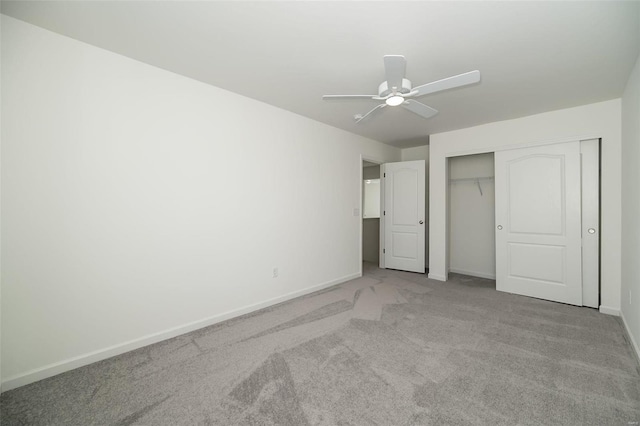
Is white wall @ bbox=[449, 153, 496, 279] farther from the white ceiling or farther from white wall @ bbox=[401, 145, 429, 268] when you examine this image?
the white ceiling

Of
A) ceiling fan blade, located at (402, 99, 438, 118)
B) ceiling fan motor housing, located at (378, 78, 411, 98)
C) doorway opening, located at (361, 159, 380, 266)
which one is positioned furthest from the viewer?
doorway opening, located at (361, 159, 380, 266)

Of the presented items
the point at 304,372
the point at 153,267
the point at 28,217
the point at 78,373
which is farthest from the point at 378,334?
the point at 28,217

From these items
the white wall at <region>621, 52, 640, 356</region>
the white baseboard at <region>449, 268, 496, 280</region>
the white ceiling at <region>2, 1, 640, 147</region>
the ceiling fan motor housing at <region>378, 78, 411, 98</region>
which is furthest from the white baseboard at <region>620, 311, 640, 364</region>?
the ceiling fan motor housing at <region>378, 78, 411, 98</region>

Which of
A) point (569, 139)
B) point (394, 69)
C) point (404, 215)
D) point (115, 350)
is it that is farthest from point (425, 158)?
point (115, 350)

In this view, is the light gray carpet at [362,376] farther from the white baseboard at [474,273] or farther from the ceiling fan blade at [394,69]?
the ceiling fan blade at [394,69]

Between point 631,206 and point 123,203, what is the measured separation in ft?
15.3

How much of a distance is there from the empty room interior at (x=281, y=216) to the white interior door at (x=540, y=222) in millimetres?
25

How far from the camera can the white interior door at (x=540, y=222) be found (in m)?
3.43

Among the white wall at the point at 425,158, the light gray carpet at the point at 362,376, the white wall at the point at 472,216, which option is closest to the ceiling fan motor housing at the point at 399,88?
the light gray carpet at the point at 362,376

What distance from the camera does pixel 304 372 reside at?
1988mm

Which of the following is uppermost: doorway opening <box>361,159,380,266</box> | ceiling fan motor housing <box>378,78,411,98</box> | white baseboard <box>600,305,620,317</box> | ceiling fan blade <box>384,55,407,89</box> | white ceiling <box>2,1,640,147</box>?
white ceiling <box>2,1,640,147</box>

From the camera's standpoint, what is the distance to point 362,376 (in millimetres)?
1942

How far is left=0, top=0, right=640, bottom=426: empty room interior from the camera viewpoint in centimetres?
175

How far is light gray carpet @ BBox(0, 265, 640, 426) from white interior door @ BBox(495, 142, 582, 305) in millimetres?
644
